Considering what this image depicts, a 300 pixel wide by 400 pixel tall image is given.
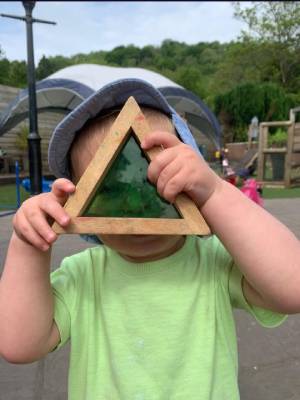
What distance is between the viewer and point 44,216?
0.94 metres

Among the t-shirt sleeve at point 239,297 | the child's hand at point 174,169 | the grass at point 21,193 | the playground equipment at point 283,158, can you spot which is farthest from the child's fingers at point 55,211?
the playground equipment at point 283,158

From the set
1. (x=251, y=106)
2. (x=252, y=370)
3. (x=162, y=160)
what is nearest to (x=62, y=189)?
(x=162, y=160)

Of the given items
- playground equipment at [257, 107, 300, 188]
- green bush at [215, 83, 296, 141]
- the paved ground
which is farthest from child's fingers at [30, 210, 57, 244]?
green bush at [215, 83, 296, 141]

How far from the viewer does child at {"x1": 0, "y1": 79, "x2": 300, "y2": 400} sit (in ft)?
3.19

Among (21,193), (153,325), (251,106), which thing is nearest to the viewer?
(153,325)

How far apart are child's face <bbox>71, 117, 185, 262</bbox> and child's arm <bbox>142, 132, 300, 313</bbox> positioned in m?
0.17

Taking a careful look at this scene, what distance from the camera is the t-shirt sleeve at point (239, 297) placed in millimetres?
1151

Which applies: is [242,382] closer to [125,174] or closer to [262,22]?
[125,174]

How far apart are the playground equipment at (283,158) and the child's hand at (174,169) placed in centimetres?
1063

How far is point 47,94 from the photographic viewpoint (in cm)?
1163

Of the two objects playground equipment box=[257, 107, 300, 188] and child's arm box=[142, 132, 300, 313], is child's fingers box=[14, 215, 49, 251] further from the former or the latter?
playground equipment box=[257, 107, 300, 188]

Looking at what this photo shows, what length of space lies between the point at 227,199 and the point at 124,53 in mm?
51390

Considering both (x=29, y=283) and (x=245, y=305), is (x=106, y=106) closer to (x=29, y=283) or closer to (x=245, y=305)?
(x=29, y=283)

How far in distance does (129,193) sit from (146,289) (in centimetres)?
31
